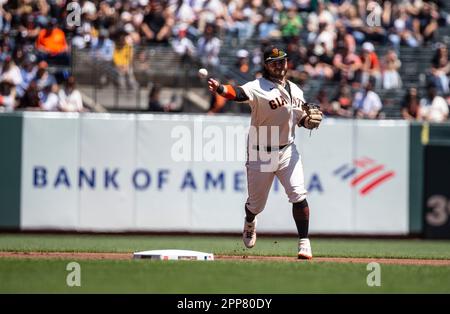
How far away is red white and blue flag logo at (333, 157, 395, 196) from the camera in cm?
1798

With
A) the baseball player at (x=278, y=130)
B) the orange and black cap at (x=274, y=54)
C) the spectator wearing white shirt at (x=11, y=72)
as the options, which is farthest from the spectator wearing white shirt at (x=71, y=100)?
the orange and black cap at (x=274, y=54)

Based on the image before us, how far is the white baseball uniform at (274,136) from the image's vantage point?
11.1 m

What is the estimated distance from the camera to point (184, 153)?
1772 centimetres

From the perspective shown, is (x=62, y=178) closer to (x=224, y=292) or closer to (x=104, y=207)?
(x=104, y=207)

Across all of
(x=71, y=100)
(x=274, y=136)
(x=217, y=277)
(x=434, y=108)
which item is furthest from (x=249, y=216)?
(x=434, y=108)

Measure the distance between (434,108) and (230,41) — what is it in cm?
429

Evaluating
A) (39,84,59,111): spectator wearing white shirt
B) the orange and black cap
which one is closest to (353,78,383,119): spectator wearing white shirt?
(39,84,59,111): spectator wearing white shirt

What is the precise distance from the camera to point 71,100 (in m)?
18.1

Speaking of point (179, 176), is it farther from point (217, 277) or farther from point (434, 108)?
point (217, 277)

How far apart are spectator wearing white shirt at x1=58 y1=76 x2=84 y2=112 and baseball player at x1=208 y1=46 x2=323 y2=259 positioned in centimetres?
733

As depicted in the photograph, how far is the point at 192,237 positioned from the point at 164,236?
51 centimetres

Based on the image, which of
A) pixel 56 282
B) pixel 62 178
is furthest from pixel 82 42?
pixel 56 282

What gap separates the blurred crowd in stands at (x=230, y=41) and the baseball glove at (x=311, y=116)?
7.25 metres

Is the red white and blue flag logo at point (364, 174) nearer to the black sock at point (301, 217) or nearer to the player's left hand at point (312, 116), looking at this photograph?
the player's left hand at point (312, 116)
